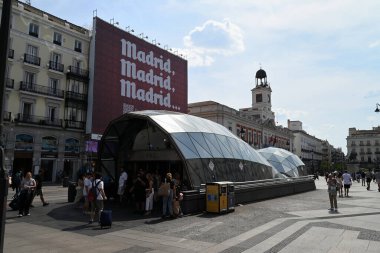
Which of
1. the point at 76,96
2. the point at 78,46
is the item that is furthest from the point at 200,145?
the point at 78,46

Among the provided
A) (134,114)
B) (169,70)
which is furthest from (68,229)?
(169,70)

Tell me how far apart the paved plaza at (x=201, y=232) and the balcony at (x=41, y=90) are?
27315 millimetres

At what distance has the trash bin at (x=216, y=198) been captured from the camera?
14.4 metres

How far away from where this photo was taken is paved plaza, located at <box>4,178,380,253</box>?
8.92 metres

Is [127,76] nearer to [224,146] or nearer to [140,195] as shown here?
[224,146]

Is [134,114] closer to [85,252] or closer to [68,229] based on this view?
[68,229]

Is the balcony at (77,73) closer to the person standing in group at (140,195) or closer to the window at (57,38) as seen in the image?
the window at (57,38)

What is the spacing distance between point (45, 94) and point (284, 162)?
95.0 ft

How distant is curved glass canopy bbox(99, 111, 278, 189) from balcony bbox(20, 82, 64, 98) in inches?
818

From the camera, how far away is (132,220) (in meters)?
12.9

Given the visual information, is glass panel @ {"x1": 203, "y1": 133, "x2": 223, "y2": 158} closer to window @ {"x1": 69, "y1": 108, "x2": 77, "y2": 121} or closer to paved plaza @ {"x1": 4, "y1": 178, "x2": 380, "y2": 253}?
paved plaza @ {"x1": 4, "y1": 178, "x2": 380, "y2": 253}

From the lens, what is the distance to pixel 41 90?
40.2 meters

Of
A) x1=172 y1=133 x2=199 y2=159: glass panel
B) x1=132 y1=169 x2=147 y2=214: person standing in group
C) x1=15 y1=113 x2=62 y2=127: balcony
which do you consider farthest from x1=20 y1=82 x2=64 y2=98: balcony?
x1=132 y1=169 x2=147 y2=214: person standing in group

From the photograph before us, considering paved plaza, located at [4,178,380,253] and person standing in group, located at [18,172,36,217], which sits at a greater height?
person standing in group, located at [18,172,36,217]
